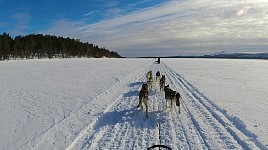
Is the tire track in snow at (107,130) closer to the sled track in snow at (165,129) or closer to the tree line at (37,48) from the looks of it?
the sled track in snow at (165,129)

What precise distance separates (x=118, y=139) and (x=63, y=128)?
1.92m

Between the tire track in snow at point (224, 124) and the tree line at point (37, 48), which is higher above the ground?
the tree line at point (37, 48)

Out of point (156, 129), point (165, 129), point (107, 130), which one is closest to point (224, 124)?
point (165, 129)

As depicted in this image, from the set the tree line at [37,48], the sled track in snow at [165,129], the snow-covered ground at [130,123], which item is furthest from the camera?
the tree line at [37,48]

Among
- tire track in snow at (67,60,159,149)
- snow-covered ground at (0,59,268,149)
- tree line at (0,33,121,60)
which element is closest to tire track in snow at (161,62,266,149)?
snow-covered ground at (0,59,268,149)

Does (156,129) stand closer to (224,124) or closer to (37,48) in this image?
(224,124)

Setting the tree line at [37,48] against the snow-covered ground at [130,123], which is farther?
the tree line at [37,48]

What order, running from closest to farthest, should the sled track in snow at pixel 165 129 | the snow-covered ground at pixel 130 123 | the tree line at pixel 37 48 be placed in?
the sled track in snow at pixel 165 129
the snow-covered ground at pixel 130 123
the tree line at pixel 37 48

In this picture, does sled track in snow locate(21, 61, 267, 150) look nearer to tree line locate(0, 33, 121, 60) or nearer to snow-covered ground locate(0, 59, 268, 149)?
snow-covered ground locate(0, 59, 268, 149)

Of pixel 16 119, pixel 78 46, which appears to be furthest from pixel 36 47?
pixel 16 119

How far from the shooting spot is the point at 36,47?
8488 centimetres

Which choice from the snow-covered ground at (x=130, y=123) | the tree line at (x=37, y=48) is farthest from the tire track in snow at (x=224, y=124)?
the tree line at (x=37, y=48)

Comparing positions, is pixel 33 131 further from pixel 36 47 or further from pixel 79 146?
pixel 36 47

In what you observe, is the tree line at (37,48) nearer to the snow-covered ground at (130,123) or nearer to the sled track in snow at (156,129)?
the snow-covered ground at (130,123)
